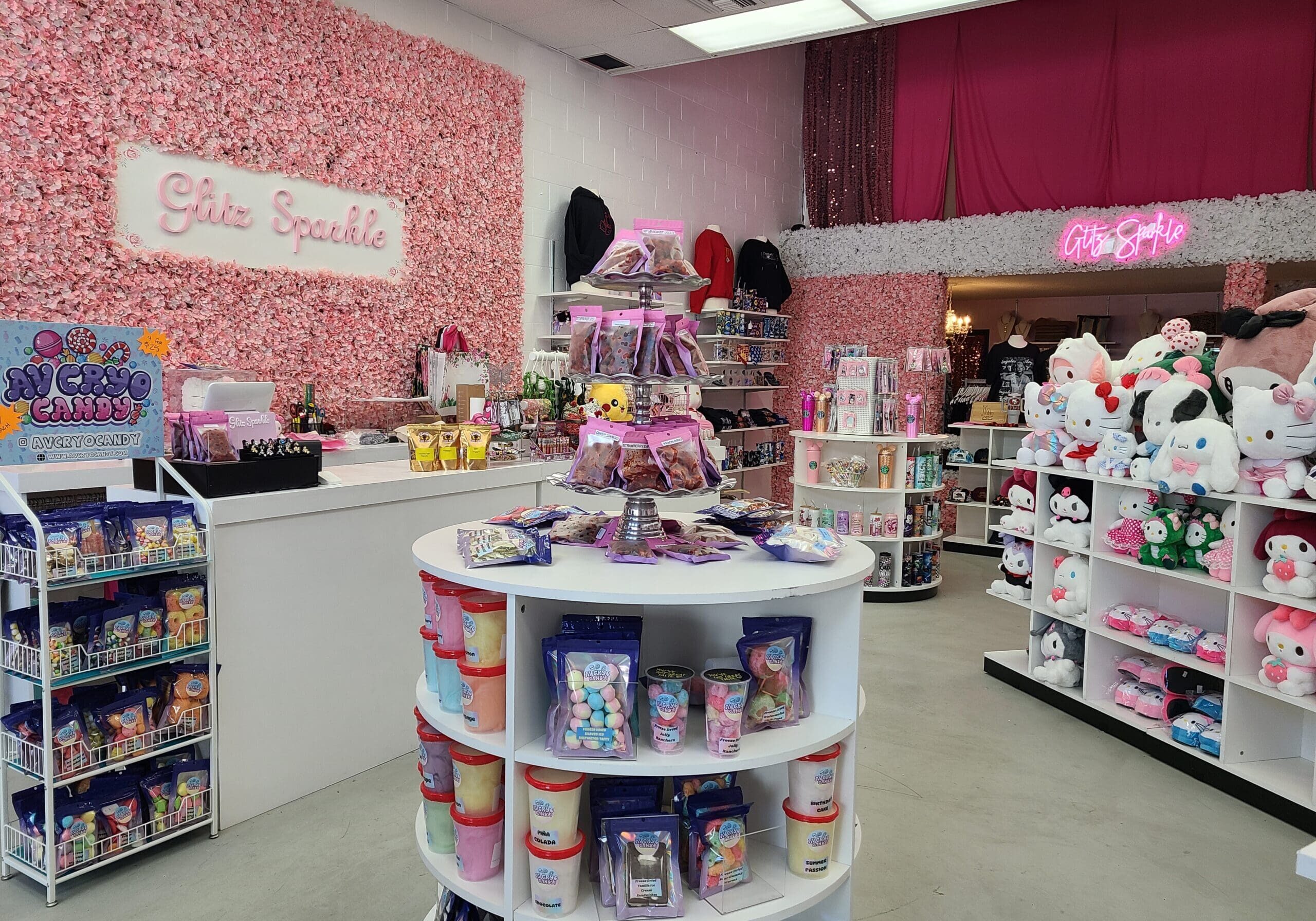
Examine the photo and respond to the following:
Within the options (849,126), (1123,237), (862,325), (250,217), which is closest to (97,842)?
(250,217)

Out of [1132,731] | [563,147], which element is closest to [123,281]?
[563,147]

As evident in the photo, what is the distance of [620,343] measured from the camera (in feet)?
7.39

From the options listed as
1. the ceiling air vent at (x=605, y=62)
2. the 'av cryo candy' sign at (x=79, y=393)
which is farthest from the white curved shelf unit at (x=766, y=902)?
the ceiling air vent at (x=605, y=62)

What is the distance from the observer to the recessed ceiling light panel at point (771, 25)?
215 inches

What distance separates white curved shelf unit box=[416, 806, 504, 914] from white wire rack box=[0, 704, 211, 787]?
1.17m

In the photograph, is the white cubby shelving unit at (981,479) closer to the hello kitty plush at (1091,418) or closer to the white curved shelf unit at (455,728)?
the hello kitty plush at (1091,418)

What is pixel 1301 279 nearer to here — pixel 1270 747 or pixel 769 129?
pixel 769 129

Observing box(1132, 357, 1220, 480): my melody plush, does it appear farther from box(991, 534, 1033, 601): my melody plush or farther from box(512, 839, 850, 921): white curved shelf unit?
box(512, 839, 850, 921): white curved shelf unit

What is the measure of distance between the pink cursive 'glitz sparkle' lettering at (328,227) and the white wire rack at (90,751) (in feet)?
8.71

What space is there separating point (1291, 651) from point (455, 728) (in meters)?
3.07

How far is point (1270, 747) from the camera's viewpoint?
11.8 feet

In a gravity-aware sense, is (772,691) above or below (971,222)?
below

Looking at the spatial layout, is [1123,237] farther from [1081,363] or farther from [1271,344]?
[1271,344]

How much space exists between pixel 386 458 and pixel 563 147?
2997 mm
